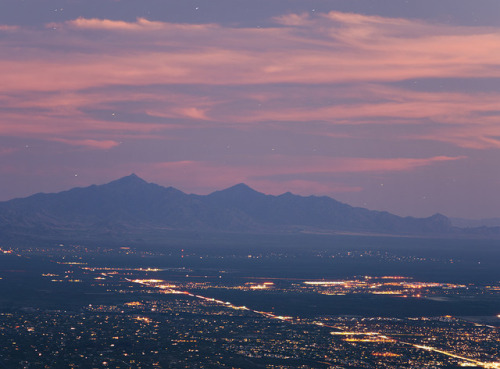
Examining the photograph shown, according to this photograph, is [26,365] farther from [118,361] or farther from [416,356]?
[416,356]

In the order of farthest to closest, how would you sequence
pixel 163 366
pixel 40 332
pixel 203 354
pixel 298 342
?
pixel 40 332, pixel 298 342, pixel 203 354, pixel 163 366

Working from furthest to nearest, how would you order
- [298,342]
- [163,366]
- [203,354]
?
[298,342], [203,354], [163,366]

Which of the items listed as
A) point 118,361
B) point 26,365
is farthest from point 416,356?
point 26,365

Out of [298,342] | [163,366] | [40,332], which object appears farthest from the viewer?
[40,332]

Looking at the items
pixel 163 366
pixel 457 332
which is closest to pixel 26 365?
pixel 163 366

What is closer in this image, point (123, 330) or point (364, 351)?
point (364, 351)

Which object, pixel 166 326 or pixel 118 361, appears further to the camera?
pixel 166 326

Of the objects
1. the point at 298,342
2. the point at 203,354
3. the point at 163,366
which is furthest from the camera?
the point at 298,342

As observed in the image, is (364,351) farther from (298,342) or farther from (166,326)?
(166,326)
